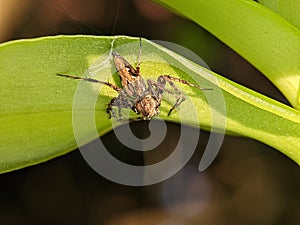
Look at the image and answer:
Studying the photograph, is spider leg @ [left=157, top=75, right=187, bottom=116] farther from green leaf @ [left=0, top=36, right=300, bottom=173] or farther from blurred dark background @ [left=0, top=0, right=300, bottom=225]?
blurred dark background @ [left=0, top=0, right=300, bottom=225]

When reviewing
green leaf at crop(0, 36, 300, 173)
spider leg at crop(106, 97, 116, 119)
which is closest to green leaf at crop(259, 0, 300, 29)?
green leaf at crop(0, 36, 300, 173)

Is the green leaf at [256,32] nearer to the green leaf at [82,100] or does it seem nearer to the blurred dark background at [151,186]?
the green leaf at [82,100]

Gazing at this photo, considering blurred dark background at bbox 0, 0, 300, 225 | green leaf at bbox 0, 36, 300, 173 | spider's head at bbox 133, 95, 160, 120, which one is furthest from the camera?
blurred dark background at bbox 0, 0, 300, 225

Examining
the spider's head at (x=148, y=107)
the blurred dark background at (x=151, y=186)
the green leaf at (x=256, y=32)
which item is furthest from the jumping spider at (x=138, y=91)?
the blurred dark background at (x=151, y=186)

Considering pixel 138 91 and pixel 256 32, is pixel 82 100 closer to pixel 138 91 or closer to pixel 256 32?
pixel 138 91

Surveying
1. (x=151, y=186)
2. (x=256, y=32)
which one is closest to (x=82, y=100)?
(x=256, y=32)

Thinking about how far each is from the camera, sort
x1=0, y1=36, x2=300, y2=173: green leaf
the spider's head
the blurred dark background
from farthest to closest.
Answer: the blurred dark background → the spider's head → x1=0, y1=36, x2=300, y2=173: green leaf
